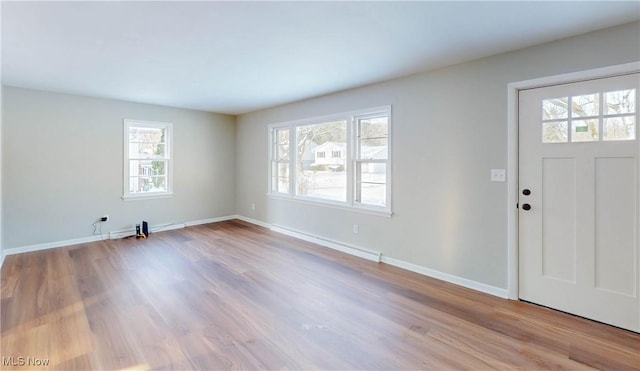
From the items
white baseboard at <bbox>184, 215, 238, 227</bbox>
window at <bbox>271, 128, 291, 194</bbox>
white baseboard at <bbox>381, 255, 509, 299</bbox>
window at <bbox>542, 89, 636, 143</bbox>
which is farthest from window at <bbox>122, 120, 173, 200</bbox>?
window at <bbox>542, 89, 636, 143</bbox>

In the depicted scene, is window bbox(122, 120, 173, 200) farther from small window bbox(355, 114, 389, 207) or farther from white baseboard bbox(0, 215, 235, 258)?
small window bbox(355, 114, 389, 207)

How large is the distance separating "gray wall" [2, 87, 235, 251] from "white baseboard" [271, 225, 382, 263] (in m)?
2.16

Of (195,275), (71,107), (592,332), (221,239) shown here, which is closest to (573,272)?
(592,332)

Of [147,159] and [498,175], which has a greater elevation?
[147,159]

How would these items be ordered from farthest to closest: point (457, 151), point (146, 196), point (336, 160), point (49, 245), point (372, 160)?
point (146, 196)
point (336, 160)
point (49, 245)
point (372, 160)
point (457, 151)

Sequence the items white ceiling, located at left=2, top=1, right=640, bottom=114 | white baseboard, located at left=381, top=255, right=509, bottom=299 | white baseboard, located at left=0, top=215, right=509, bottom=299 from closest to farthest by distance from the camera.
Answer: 1. white ceiling, located at left=2, top=1, right=640, bottom=114
2. white baseboard, located at left=381, top=255, right=509, bottom=299
3. white baseboard, located at left=0, top=215, right=509, bottom=299

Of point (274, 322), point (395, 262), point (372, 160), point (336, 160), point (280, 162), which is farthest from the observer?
point (280, 162)

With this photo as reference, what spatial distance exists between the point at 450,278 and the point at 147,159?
5.29 metres

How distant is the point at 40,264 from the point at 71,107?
2.36 meters

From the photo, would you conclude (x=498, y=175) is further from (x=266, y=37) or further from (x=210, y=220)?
(x=210, y=220)

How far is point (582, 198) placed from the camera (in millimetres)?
2523

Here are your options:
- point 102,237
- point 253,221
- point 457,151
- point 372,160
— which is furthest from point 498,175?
point 102,237

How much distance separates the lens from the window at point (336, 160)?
402 centimetres

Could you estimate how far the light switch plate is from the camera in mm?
2904
